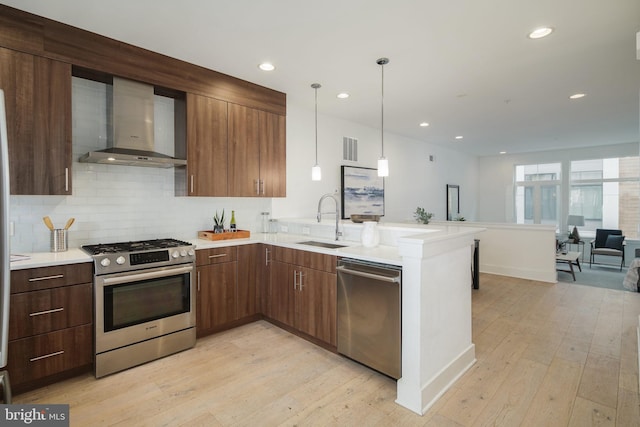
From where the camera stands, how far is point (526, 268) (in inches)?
226

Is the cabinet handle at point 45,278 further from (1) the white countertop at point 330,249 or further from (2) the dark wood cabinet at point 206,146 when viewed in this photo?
(2) the dark wood cabinet at point 206,146

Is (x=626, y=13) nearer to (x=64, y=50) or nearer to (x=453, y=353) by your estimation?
(x=453, y=353)

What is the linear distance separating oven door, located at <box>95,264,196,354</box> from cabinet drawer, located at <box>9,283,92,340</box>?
98mm

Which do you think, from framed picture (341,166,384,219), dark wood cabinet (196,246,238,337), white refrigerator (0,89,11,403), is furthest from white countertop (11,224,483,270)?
framed picture (341,166,384,219)

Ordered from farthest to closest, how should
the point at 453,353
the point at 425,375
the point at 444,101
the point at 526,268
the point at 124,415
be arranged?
the point at 526,268, the point at 444,101, the point at 453,353, the point at 425,375, the point at 124,415

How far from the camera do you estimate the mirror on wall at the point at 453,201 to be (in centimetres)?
836

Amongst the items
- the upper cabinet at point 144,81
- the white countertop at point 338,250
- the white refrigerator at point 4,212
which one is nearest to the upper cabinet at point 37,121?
the upper cabinet at point 144,81

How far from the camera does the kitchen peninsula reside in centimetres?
217

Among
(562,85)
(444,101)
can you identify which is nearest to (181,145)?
(444,101)

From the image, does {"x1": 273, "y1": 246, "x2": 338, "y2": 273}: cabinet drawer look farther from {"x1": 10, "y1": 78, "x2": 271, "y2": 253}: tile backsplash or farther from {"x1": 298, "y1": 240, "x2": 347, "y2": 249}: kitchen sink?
{"x1": 10, "y1": 78, "x2": 271, "y2": 253}: tile backsplash

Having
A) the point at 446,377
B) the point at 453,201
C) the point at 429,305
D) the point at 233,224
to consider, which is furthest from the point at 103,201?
the point at 453,201

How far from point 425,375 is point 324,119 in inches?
153

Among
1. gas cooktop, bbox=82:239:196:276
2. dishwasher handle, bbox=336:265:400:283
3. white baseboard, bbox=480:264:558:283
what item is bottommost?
white baseboard, bbox=480:264:558:283

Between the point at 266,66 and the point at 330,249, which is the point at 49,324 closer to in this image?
the point at 330,249
